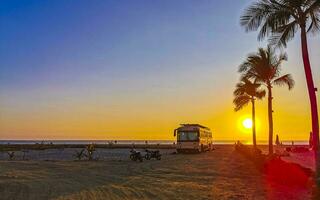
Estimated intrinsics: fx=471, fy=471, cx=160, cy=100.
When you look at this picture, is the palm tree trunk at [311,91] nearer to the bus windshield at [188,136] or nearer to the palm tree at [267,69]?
the palm tree at [267,69]

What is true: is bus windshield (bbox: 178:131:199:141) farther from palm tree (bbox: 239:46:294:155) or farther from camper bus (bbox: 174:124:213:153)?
palm tree (bbox: 239:46:294:155)

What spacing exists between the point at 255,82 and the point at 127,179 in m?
19.4

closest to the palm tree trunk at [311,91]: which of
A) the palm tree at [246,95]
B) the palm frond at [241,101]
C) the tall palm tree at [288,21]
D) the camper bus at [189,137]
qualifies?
the tall palm tree at [288,21]

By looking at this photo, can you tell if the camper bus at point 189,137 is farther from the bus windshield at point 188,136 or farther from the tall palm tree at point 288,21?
the tall palm tree at point 288,21

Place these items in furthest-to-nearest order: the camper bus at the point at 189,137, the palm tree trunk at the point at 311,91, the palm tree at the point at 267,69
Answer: the camper bus at the point at 189,137 → the palm tree at the point at 267,69 → the palm tree trunk at the point at 311,91

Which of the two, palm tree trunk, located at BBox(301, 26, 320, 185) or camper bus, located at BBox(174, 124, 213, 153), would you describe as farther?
camper bus, located at BBox(174, 124, 213, 153)

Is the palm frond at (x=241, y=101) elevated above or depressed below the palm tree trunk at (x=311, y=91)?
above

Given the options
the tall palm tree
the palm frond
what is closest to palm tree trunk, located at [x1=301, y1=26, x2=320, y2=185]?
the tall palm tree

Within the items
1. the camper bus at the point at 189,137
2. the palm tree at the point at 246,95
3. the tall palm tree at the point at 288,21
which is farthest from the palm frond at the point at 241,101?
the tall palm tree at the point at 288,21

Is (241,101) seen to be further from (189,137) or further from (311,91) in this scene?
(311,91)

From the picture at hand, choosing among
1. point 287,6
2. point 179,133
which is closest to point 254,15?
point 287,6

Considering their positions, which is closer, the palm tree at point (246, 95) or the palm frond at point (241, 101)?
the palm tree at point (246, 95)

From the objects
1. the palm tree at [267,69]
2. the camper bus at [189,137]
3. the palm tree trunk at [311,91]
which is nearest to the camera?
the palm tree trunk at [311,91]

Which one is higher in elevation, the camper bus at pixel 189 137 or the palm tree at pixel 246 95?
the palm tree at pixel 246 95
